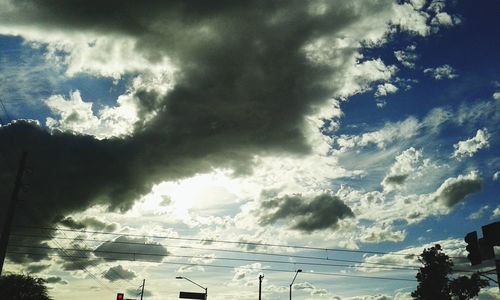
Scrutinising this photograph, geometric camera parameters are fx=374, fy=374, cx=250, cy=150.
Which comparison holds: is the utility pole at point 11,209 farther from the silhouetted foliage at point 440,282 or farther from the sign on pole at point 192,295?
the silhouetted foliage at point 440,282

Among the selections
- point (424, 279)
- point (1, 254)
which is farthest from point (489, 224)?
point (424, 279)

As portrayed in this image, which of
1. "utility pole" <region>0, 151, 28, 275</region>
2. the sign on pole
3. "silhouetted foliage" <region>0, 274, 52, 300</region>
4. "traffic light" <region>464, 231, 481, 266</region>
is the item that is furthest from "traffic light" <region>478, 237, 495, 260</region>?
"silhouetted foliage" <region>0, 274, 52, 300</region>

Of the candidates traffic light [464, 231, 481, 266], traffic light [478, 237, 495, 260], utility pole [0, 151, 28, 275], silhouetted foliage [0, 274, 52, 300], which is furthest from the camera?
silhouetted foliage [0, 274, 52, 300]

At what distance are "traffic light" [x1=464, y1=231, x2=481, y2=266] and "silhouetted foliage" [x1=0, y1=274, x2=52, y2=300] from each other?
177ft

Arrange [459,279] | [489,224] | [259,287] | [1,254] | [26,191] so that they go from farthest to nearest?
[459,279] → [259,287] → [26,191] → [1,254] → [489,224]

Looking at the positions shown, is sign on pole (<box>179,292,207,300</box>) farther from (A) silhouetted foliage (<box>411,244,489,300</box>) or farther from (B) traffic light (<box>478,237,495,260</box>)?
(B) traffic light (<box>478,237,495,260</box>)

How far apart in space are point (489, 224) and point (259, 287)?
40195mm

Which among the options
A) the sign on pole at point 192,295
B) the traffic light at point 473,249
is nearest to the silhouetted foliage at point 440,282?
the sign on pole at point 192,295

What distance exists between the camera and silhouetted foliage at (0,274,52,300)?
4816 centimetres

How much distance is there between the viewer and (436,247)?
58.6 m

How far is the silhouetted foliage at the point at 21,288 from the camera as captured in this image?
48.2 metres

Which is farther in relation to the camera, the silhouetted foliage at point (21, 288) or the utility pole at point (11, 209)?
the silhouetted foliage at point (21, 288)

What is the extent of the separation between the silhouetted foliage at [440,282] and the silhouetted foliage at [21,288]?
54.0 metres

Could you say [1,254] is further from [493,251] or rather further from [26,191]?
[493,251]
